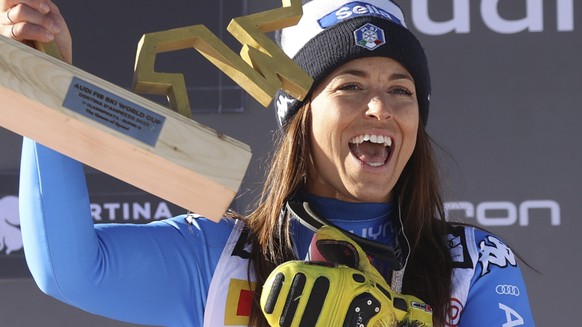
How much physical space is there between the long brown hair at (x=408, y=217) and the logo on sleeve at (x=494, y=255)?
6cm

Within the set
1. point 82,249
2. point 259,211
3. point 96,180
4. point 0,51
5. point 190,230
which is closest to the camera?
point 0,51

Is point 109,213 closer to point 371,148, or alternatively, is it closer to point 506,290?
point 371,148

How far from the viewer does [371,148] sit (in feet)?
5.55

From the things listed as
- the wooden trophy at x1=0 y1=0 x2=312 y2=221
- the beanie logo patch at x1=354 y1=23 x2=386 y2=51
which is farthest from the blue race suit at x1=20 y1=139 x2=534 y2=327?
the beanie logo patch at x1=354 y1=23 x2=386 y2=51

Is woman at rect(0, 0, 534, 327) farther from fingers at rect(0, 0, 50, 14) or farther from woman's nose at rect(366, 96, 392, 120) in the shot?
fingers at rect(0, 0, 50, 14)

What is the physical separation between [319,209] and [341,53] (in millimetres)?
262

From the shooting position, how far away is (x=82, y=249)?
1439 millimetres

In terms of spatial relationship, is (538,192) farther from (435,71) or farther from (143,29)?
(143,29)

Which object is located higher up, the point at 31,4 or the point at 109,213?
the point at 31,4

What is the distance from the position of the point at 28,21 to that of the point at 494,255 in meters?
0.83

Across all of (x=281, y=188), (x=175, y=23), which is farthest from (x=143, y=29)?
(x=281, y=188)

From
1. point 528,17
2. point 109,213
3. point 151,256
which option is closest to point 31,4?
point 151,256

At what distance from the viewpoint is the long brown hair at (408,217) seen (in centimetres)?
165

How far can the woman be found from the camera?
1.54m
